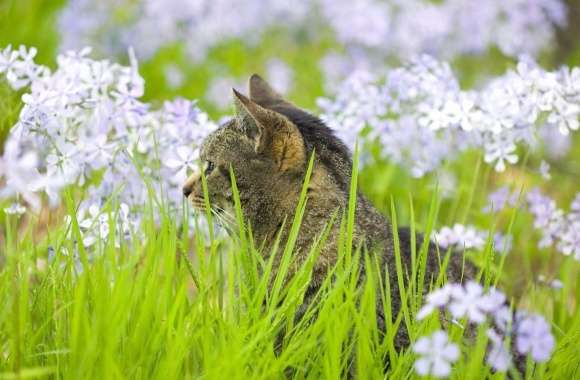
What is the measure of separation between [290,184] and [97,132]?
776 mm

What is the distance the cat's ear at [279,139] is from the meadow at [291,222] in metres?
0.22

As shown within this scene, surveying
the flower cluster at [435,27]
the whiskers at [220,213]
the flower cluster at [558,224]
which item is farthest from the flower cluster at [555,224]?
the flower cluster at [435,27]

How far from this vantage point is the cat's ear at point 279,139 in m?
2.84

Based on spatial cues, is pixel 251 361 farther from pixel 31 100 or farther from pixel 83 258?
pixel 31 100

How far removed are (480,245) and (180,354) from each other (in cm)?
172

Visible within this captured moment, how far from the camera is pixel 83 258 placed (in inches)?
89.5

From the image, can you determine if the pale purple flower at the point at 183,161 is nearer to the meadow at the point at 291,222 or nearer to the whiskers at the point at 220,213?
the meadow at the point at 291,222

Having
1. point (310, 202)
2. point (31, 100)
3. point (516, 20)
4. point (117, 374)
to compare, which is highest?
point (516, 20)

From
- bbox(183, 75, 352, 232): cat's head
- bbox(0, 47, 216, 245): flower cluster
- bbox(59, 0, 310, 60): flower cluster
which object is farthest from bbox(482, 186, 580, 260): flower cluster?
bbox(59, 0, 310, 60): flower cluster

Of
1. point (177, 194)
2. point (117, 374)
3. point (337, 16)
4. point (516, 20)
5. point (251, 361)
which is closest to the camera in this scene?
point (117, 374)

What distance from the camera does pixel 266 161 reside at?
294 cm

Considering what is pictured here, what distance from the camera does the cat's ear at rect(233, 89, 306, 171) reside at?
112 inches

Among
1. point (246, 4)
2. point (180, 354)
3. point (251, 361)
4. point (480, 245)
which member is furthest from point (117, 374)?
point (246, 4)

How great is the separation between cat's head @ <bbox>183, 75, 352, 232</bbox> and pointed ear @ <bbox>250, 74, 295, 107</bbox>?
0.31m
